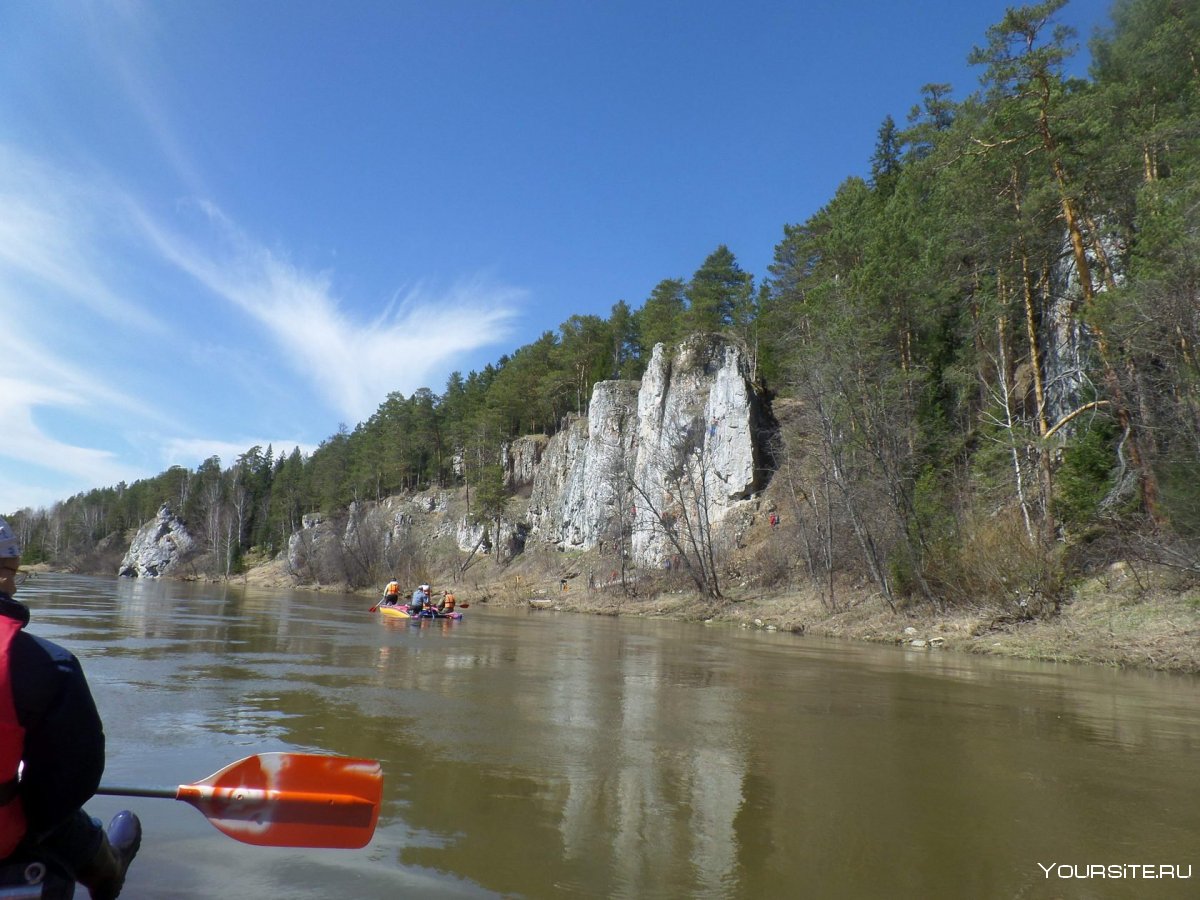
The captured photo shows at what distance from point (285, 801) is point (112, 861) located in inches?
27.5

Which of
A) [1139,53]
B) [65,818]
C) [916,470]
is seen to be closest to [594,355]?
[916,470]

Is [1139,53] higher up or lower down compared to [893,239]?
higher up

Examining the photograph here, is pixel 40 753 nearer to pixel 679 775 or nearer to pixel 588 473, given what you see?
pixel 679 775

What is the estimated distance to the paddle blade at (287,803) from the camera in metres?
3.29

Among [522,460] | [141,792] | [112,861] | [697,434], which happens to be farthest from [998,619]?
Result: [522,460]

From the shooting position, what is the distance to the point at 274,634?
16656mm

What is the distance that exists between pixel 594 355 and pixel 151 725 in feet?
179

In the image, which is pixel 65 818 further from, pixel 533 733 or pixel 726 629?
pixel 726 629

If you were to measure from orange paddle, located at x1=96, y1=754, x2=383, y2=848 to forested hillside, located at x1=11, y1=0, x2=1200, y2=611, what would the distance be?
15.8 metres

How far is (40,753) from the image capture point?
7.43 feet

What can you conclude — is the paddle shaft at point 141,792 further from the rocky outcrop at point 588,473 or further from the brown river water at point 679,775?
the rocky outcrop at point 588,473

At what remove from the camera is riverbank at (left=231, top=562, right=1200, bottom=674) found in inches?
519

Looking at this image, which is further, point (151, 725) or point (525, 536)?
point (525, 536)

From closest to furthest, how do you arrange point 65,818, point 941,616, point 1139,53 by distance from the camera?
point 65,818
point 941,616
point 1139,53
